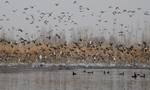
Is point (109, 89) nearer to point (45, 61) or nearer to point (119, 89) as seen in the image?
point (119, 89)

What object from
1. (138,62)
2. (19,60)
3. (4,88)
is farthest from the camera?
(138,62)

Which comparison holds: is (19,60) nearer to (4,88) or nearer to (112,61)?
(112,61)

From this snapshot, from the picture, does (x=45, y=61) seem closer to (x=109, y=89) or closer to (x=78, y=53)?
(x=78, y=53)

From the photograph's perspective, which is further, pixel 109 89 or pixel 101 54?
pixel 101 54

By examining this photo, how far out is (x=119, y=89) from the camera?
1923 inches

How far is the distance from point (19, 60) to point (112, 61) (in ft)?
96.0

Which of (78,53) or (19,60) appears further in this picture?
(78,53)

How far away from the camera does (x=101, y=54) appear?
176 m

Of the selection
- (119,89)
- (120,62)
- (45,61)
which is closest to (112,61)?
(120,62)

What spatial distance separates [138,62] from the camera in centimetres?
16638

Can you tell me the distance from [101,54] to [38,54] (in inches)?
825

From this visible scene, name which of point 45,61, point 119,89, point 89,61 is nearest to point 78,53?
point 89,61

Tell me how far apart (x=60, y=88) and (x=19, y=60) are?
107995 millimetres

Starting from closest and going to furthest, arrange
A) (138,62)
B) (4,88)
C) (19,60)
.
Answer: (4,88)
(19,60)
(138,62)
